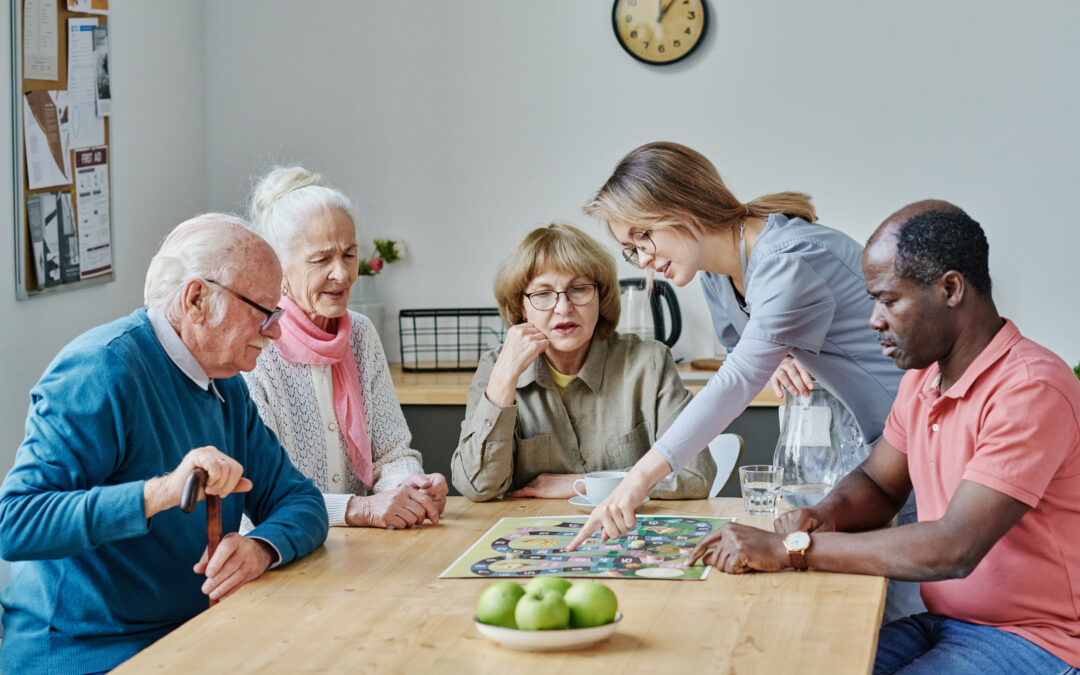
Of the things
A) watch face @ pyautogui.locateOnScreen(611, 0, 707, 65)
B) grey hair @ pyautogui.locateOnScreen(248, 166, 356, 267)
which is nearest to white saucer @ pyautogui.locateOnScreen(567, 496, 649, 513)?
grey hair @ pyautogui.locateOnScreen(248, 166, 356, 267)

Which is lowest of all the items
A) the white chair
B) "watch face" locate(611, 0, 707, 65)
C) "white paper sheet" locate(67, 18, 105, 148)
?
the white chair

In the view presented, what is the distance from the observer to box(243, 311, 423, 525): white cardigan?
6.75 ft

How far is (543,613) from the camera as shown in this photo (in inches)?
47.3

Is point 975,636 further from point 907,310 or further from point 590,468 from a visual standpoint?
point 590,468

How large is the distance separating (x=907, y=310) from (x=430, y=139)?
2541 millimetres

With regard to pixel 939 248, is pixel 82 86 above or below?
above

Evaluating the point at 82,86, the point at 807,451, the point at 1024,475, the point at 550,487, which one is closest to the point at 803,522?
the point at 807,451

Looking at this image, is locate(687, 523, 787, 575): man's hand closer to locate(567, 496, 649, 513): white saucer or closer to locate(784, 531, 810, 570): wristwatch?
locate(784, 531, 810, 570): wristwatch

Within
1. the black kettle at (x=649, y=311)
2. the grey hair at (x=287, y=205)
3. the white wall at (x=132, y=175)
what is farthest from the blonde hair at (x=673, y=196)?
the white wall at (x=132, y=175)

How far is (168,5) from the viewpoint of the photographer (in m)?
3.54

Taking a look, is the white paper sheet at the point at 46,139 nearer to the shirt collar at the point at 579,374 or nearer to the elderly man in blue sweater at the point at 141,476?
the elderly man in blue sweater at the point at 141,476

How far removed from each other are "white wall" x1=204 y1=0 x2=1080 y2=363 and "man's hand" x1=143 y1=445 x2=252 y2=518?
2422 millimetres

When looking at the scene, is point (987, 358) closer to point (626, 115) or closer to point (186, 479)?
point (186, 479)

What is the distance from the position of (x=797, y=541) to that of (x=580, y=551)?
320 mm
